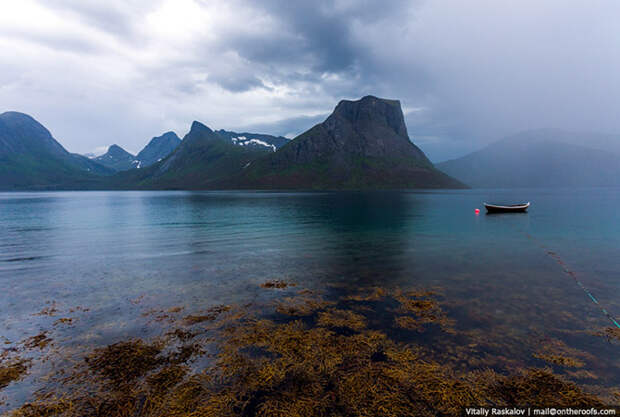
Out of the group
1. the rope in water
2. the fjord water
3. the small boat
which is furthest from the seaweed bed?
A: the small boat

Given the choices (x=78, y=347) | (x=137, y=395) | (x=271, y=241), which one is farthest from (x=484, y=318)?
(x=271, y=241)

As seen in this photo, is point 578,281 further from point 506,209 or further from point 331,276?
point 506,209

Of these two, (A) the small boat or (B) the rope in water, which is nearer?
(B) the rope in water

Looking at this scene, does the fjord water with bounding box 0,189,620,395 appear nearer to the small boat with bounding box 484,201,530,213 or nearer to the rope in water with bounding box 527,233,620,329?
the rope in water with bounding box 527,233,620,329

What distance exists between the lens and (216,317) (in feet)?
47.0

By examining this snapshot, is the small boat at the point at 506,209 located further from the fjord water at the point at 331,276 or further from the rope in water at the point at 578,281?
the rope in water at the point at 578,281

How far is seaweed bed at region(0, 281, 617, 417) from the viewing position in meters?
8.19

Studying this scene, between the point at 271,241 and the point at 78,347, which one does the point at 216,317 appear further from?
the point at 271,241

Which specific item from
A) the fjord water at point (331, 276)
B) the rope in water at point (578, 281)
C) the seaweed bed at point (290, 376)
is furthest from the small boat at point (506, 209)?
the seaweed bed at point (290, 376)

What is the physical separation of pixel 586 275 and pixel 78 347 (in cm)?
3145

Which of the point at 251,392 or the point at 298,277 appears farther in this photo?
the point at 298,277

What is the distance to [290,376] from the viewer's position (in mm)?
9508

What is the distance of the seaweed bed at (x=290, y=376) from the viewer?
819cm

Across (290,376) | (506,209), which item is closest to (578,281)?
(290,376)
